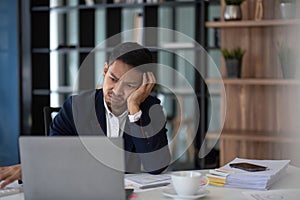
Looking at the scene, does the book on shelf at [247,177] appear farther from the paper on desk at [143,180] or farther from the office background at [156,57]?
the office background at [156,57]

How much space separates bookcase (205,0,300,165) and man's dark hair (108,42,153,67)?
52.2 inches

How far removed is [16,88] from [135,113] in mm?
2812

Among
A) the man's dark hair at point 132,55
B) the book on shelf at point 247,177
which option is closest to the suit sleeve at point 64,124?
the man's dark hair at point 132,55

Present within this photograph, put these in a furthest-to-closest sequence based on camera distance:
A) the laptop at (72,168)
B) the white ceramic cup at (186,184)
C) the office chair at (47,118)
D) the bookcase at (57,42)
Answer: the bookcase at (57,42) < the office chair at (47,118) < the white ceramic cup at (186,184) < the laptop at (72,168)

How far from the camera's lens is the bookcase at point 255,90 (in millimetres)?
3441

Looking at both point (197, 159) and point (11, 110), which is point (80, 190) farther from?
point (11, 110)

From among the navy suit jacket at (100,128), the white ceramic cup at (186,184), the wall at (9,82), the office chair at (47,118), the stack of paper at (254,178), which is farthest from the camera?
the wall at (9,82)

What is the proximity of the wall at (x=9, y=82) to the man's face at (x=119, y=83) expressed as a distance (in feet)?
9.02

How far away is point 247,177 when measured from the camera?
181cm

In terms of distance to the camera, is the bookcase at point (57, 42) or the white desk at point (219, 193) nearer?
the white desk at point (219, 193)

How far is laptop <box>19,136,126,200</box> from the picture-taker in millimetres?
1335

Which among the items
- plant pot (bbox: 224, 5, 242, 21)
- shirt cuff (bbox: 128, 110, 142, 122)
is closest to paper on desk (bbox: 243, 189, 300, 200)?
shirt cuff (bbox: 128, 110, 142, 122)

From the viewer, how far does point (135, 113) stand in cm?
219

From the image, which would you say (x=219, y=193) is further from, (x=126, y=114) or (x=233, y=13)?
(x=233, y=13)
